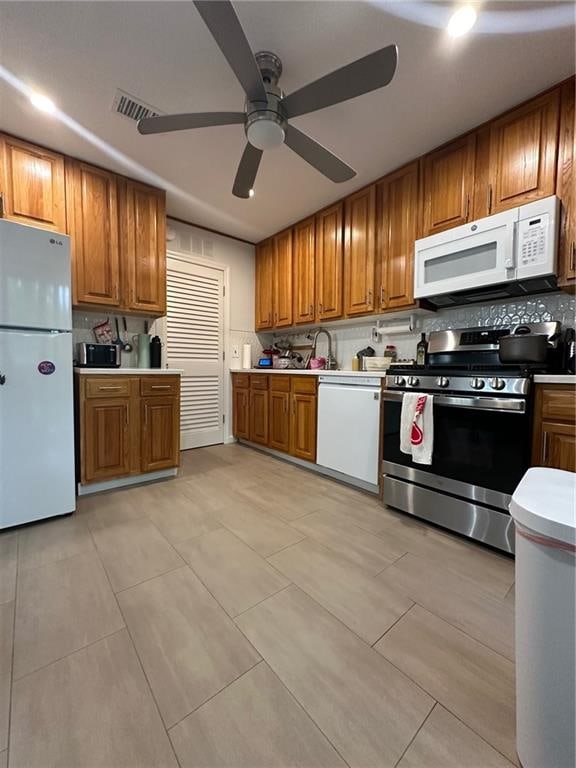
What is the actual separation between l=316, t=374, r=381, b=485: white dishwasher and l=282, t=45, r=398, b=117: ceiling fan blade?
61.7 inches

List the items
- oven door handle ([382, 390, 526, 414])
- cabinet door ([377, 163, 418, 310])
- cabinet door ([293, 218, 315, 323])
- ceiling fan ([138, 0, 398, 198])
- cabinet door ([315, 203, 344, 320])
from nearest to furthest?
ceiling fan ([138, 0, 398, 198]) < oven door handle ([382, 390, 526, 414]) < cabinet door ([377, 163, 418, 310]) < cabinet door ([315, 203, 344, 320]) < cabinet door ([293, 218, 315, 323])

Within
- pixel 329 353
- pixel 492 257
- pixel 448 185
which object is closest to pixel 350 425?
pixel 329 353

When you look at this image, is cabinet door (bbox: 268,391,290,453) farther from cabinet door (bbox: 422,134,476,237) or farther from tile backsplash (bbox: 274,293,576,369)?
cabinet door (bbox: 422,134,476,237)

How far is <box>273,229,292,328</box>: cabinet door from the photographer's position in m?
3.44

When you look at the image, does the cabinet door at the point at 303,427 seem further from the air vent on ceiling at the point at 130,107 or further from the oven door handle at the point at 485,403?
the air vent on ceiling at the point at 130,107

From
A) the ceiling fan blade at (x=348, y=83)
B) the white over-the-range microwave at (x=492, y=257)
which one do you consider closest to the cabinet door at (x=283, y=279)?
the white over-the-range microwave at (x=492, y=257)

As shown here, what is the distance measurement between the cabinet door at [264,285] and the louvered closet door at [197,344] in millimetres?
457

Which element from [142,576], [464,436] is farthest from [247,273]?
[142,576]

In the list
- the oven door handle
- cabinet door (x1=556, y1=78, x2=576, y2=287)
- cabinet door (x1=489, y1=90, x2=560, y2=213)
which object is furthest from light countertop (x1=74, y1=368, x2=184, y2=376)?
cabinet door (x1=556, y1=78, x2=576, y2=287)

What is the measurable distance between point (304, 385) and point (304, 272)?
124 centimetres

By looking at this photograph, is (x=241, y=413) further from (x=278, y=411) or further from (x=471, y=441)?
(x=471, y=441)

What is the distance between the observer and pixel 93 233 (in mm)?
2469

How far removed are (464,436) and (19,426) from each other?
2.54 meters

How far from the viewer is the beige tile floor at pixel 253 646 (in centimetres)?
79
